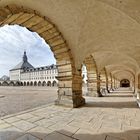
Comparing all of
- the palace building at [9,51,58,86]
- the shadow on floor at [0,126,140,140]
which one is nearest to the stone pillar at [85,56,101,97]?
the shadow on floor at [0,126,140,140]

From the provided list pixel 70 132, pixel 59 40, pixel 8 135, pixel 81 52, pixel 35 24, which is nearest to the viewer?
pixel 8 135

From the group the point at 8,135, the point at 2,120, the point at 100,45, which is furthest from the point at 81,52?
the point at 8,135

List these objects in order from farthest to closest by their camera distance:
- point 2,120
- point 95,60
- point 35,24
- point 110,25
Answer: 1. point 95,60
2. point 35,24
3. point 110,25
4. point 2,120

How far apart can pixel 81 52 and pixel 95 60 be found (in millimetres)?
3701

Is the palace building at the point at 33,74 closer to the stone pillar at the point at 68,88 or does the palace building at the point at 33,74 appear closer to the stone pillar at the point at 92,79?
the stone pillar at the point at 92,79

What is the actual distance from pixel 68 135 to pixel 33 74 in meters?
71.1

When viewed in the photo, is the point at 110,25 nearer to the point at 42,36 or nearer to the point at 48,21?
the point at 48,21

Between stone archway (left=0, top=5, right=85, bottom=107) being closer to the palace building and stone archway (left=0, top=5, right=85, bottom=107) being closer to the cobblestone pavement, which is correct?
the cobblestone pavement

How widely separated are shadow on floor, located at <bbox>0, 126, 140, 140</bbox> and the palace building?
5701 centimetres

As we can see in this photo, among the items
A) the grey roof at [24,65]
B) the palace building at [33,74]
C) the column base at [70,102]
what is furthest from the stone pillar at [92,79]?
the grey roof at [24,65]

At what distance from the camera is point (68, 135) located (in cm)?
289

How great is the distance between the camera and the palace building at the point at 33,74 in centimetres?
6353

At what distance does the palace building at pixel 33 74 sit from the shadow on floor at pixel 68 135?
57.0 meters

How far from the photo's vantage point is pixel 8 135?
9.35ft
